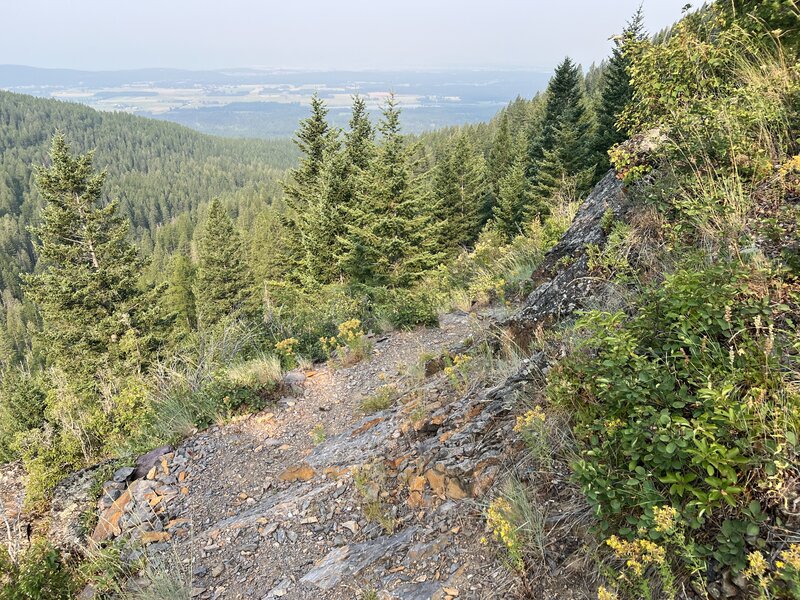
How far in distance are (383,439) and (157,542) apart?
2.37 metres

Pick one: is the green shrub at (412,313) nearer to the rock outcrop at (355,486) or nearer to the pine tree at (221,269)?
the rock outcrop at (355,486)

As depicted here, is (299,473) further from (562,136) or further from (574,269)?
(562,136)

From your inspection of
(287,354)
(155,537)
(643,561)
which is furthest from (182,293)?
(643,561)

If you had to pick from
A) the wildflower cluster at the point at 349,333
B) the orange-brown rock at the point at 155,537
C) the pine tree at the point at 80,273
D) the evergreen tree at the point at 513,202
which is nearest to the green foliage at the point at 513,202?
the evergreen tree at the point at 513,202

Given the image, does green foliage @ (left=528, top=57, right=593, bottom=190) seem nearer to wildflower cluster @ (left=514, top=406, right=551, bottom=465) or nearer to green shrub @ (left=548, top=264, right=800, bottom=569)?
wildflower cluster @ (left=514, top=406, right=551, bottom=465)

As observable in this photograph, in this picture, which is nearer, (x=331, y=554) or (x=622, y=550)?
(x=622, y=550)

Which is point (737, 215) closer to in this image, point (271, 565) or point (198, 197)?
point (271, 565)

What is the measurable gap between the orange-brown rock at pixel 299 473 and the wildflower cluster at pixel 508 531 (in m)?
2.50

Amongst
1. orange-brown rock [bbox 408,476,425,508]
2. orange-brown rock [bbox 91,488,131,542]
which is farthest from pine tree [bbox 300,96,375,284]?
orange-brown rock [bbox 408,476,425,508]

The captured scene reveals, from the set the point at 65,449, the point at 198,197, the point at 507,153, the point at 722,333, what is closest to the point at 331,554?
the point at 722,333

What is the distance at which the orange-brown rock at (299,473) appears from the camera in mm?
4633

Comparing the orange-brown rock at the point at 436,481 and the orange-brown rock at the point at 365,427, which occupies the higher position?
the orange-brown rock at the point at 436,481

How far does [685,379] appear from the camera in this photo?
86.0 inches

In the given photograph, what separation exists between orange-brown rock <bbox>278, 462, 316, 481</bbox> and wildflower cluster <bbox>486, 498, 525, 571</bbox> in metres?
2.50
